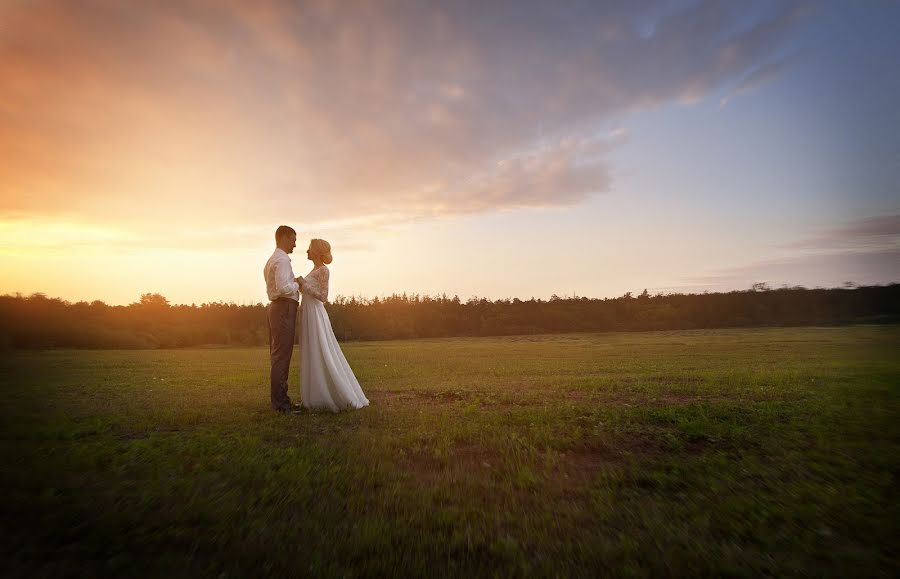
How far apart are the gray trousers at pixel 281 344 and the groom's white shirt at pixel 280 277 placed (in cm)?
18

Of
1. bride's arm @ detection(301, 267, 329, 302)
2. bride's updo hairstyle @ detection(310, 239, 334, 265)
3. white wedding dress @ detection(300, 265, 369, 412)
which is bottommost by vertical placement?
white wedding dress @ detection(300, 265, 369, 412)

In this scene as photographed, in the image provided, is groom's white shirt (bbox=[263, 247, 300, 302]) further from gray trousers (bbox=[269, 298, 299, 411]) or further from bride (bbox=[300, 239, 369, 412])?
bride (bbox=[300, 239, 369, 412])

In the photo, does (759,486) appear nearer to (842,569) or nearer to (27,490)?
(842,569)

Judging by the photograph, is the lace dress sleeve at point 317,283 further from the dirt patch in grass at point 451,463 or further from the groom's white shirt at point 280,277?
the dirt patch in grass at point 451,463

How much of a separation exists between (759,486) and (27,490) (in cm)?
625

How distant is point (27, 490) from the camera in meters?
4.10

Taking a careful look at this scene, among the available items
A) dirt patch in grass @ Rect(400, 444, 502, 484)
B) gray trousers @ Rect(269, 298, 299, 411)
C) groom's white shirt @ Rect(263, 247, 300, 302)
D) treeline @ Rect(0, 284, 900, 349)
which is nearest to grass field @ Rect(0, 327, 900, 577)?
dirt patch in grass @ Rect(400, 444, 502, 484)

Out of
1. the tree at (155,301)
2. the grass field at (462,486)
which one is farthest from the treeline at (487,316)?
the grass field at (462,486)

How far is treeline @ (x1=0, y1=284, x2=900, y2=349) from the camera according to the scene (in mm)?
34031

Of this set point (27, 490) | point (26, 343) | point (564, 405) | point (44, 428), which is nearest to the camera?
point (27, 490)

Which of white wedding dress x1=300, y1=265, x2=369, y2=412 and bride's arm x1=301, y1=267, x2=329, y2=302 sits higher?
bride's arm x1=301, y1=267, x2=329, y2=302

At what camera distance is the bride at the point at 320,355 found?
27.7 ft

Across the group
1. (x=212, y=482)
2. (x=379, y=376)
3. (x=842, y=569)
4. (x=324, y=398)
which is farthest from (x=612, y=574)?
(x=379, y=376)

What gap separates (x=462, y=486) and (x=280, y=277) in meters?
5.40
